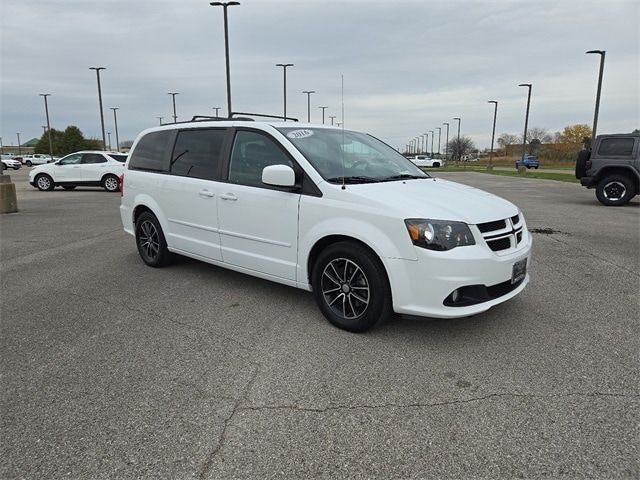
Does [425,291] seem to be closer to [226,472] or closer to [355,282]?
[355,282]

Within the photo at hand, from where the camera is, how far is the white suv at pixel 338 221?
350 centimetres

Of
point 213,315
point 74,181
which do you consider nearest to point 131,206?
point 213,315

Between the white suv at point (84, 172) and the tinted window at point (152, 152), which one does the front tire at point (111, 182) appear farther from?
the tinted window at point (152, 152)

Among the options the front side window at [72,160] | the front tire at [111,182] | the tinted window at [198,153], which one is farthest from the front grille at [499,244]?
the front side window at [72,160]

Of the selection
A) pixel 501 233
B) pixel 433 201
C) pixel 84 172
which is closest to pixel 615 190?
pixel 501 233

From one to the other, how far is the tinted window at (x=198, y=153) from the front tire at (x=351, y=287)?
1.75 meters

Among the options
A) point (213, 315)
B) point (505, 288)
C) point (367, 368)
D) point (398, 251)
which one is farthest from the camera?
point (213, 315)

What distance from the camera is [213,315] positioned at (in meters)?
4.36

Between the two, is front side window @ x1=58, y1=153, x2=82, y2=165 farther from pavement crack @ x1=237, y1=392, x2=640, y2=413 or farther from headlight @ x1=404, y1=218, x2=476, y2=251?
pavement crack @ x1=237, y1=392, x2=640, y2=413

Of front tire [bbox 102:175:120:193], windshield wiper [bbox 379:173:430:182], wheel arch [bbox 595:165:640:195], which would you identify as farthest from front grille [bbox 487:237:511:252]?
front tire [bbox 102:175:120:193]

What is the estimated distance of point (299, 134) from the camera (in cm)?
456

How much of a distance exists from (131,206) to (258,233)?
258 cm

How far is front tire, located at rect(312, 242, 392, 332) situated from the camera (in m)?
3.67

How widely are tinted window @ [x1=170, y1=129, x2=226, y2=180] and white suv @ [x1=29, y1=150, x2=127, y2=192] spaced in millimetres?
15154
